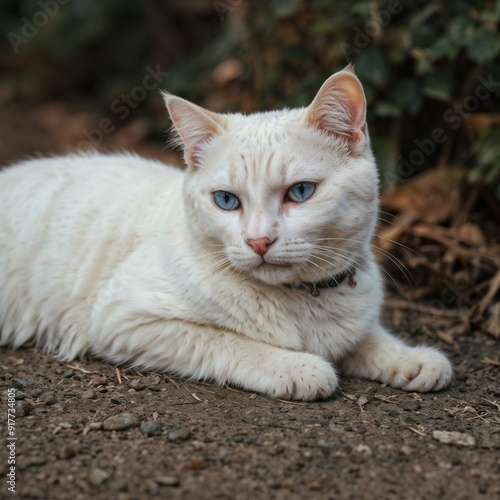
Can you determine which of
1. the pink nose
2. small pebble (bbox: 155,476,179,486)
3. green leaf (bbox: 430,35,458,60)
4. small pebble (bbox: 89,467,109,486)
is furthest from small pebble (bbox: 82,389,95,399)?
green leaf (bbox: 430,35,458,60)

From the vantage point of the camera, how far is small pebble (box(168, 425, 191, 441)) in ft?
8.36

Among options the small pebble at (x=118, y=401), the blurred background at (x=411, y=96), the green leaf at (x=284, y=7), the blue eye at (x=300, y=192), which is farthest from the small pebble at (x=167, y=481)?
the green leaf at (x=284, y=7)

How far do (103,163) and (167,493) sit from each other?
89.0 inches

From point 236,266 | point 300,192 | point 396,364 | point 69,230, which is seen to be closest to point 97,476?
point 236,266

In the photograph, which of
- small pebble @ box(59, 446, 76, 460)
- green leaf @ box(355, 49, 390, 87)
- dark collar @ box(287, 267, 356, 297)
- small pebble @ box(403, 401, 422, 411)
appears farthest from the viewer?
green leaf @ box(355, 49, 390, 87)

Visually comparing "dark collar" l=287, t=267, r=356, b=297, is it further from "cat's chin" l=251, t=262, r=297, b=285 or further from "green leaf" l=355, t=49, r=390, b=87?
"green leaf" l=355, t=49, r=390, b=87

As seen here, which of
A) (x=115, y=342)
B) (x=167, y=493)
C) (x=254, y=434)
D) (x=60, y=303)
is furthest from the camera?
(x=60, y=303)

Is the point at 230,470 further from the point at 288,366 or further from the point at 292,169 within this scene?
the point at 292,169

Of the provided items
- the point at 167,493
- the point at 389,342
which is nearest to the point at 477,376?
the point at 389,342

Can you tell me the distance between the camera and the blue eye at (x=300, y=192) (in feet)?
9.36

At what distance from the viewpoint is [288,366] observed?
2.95m

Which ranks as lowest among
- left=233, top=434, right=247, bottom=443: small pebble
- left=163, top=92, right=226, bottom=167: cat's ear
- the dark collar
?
left=233, top=434, right=247, bottom=443: small pebble

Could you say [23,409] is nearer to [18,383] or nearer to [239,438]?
[18,383]

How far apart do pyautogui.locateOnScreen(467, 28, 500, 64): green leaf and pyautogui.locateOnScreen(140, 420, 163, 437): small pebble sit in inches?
118
